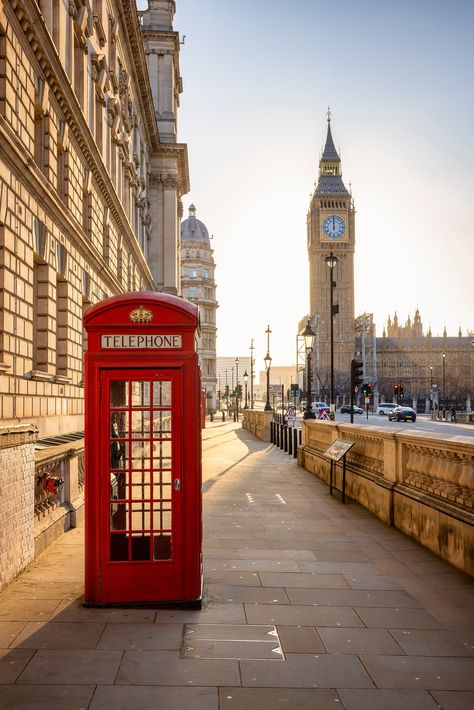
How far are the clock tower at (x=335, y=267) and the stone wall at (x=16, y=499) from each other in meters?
137

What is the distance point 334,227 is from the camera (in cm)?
15625

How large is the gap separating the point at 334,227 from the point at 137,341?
505 feet

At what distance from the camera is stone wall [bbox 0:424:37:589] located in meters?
7.12

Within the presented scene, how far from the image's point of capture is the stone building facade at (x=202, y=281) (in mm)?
112688

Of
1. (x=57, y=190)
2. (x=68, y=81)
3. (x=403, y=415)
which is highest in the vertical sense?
(x=68, y=81)

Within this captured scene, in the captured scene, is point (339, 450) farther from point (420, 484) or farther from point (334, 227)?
point (334, 227)

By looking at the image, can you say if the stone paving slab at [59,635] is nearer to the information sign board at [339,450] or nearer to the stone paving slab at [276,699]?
the stone paving slab at [276,699]

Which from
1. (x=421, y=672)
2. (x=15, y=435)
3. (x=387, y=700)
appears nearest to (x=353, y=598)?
(x=421, y=672)

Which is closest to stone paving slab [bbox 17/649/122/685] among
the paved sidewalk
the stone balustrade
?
the paved sidewalk

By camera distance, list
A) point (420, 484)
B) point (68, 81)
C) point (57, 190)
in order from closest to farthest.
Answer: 1. point (420, 484)
2. point (68, 81)
3. point (57, 190)

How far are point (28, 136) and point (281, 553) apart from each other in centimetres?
990

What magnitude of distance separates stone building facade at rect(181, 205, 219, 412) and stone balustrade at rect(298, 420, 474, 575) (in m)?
96.8

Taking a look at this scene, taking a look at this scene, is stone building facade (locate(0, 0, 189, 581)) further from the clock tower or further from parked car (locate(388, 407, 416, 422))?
the clock tower

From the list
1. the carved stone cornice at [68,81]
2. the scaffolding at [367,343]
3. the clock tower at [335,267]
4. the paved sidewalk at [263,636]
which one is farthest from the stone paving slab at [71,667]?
the scaffolding at [367,343]
